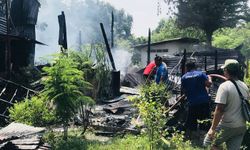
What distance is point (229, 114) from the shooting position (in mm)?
5027

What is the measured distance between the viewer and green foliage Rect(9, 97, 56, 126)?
339 inches

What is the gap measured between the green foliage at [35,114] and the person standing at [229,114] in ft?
15.3

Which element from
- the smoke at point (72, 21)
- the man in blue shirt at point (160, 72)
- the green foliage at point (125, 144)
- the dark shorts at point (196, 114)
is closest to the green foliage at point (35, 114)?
the green foliage at point (125, 144)

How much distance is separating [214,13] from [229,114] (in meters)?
30.6

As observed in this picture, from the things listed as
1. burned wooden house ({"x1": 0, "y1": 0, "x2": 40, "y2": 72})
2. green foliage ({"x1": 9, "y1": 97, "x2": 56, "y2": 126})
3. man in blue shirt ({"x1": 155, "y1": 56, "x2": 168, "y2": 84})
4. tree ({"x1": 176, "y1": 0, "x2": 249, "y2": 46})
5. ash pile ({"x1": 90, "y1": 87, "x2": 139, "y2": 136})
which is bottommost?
ash pile ({"x1": 90, "y1": 87, "x2": 139, "y2": 136})

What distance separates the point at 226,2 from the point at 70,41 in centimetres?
2728

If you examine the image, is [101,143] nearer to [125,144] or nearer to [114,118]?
[125,144]

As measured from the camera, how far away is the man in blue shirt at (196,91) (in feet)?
25.6

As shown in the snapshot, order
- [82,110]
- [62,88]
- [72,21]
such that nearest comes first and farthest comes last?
[62,88] → [82,110] → [72,21]

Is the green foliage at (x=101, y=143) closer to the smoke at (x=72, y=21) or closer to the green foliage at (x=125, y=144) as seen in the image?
the green foliage at (x=125, y=144)

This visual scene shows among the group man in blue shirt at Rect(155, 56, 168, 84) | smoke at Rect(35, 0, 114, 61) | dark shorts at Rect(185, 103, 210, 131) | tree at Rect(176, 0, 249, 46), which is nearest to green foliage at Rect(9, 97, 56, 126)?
man in blue shirt at Rect(155, 56, 168, 84)

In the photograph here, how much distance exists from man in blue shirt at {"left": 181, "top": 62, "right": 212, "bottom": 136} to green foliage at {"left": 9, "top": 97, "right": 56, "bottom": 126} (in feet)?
10.9

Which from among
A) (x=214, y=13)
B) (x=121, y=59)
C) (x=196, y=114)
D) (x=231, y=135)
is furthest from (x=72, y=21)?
(x=231, y=135)

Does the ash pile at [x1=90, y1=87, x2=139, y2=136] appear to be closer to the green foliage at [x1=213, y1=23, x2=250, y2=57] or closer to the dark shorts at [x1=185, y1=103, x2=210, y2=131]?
the dark shorts at [x1=185, y1=103, x2=210, y2=131]
